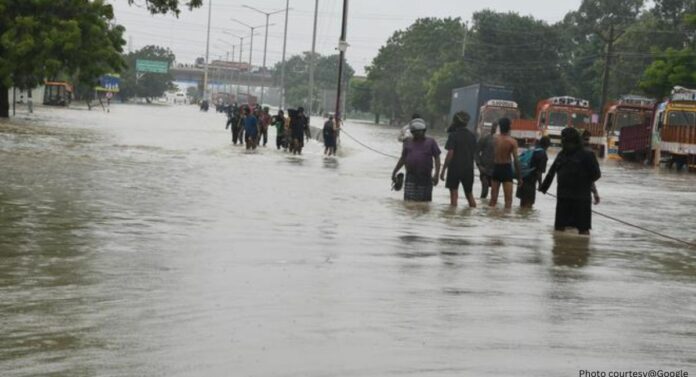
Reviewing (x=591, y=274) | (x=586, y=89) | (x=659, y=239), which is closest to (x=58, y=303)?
(x=591, y=274)

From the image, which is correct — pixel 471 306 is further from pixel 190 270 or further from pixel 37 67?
pixel 37 67

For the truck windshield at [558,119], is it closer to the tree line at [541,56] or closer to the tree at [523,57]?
the tree line at [541,56]

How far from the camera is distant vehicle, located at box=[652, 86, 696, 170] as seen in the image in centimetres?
4472

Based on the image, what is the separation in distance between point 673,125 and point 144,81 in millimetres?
145631

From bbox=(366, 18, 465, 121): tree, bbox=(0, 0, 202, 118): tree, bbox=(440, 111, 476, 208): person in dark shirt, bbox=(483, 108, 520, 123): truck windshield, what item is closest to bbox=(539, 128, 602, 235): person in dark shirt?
bbox=(440, 111, 476, 208): person in dark shirt

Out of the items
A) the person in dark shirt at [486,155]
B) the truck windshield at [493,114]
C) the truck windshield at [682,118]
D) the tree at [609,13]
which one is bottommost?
the truck windshield at [493,114]

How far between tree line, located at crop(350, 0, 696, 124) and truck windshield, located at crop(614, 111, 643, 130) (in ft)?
43.6

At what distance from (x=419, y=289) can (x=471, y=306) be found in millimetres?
851

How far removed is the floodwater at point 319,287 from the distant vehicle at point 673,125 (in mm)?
24695

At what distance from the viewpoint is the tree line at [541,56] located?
92.4 meters

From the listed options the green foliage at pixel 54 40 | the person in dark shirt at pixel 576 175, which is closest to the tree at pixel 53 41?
the green foliage at pixel 54 40

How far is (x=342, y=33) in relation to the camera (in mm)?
47500

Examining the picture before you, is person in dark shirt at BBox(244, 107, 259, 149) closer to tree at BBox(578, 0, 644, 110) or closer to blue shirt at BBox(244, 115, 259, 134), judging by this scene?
blue shirt at BBox(244, 115, 259, 134)

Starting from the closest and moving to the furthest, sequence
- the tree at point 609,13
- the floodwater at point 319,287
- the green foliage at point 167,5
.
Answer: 1. the floodwater at point 319,287
2. the green foliage at point 167,5
3. the tree at point 609,13
